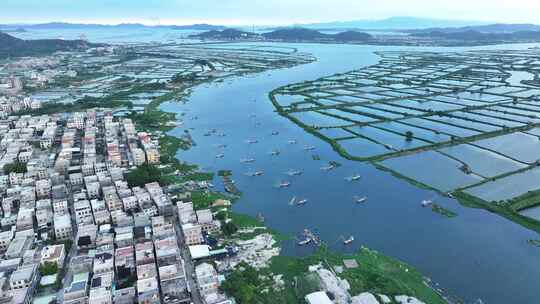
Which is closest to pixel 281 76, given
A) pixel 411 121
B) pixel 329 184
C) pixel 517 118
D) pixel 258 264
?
pixel 411 121

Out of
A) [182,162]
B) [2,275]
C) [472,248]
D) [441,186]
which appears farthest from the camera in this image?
[182,162]

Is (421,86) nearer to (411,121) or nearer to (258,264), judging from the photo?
(411,121)

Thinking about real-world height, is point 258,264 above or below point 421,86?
below

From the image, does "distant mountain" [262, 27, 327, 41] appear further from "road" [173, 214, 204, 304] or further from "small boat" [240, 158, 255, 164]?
"road" [173, 214, 204, 304]

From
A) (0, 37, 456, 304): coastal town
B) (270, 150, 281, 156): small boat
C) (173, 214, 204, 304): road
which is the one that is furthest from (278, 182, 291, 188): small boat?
(173, 214, 204, 304): road

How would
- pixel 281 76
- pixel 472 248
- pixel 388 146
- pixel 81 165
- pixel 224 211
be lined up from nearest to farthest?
pixel 472 248, pixel 224 211, pixel 81 165, pixel 388 146, pixel 281 76

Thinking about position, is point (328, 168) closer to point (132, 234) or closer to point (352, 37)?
point (132, 234)

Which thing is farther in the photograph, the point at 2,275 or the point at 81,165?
the point at 81,165

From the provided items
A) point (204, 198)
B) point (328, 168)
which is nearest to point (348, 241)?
point (204, 198)
